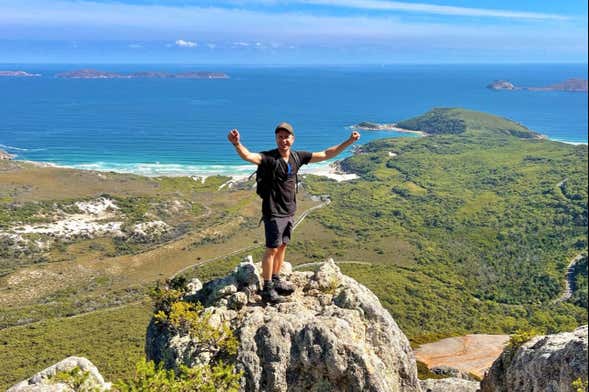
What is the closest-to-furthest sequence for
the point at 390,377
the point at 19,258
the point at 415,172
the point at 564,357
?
the point at 564,357 < the point at 390,377 < the point at 19,258 < the point at 415,172

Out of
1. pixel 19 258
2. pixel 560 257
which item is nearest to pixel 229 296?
pixel 19 258

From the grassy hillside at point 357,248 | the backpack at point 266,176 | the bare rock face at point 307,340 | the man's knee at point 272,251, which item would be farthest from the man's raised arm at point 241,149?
the grassy hillside at point 357,248

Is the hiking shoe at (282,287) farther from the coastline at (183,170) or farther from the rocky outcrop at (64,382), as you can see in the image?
the coastline at (183,170)

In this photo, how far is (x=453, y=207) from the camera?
409 feet

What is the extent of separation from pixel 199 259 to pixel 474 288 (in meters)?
50.2

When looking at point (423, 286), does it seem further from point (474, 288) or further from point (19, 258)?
point (19, 258)

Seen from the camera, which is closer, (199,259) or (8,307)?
(8,307)

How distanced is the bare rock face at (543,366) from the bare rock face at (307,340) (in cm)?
315

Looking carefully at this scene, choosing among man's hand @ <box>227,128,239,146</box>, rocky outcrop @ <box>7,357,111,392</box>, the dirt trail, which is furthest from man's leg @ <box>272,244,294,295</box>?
the dirt trail

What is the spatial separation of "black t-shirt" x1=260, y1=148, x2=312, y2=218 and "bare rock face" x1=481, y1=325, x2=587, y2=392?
8.87m

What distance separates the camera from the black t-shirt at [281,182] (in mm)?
12805

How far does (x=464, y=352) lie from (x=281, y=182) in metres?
45.4

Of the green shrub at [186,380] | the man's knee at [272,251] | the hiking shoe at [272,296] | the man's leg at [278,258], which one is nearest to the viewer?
the green shrub at [186,380]

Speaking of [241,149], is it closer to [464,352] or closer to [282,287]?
[282,287]
